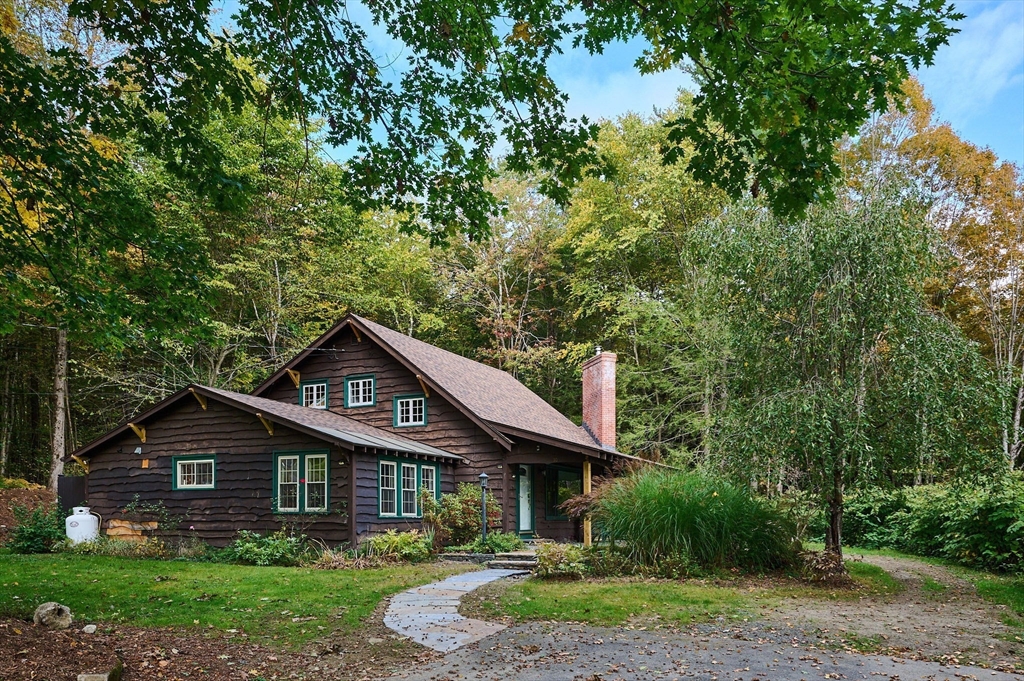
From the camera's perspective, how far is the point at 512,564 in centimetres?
1552

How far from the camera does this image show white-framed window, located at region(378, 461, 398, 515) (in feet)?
56.9

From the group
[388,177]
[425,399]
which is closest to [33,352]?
[425,399]

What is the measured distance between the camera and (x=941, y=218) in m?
25.1

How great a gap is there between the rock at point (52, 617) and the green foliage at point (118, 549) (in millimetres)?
8562

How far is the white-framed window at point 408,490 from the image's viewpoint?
18163 millimetres

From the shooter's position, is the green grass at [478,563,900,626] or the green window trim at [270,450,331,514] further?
the green window trim at [270,450,331,514]

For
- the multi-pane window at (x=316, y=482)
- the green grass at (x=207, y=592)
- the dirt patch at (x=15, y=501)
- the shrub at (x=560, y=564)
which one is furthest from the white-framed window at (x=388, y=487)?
the dirt patch at (x=15, y=501)

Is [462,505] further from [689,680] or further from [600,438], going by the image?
[689,680]

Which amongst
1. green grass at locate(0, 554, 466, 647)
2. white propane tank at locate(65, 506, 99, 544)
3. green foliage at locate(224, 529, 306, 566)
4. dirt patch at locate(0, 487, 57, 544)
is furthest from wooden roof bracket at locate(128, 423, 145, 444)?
green foliage at locate(224, 529, 306, 566)

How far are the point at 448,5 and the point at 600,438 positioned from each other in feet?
60.4

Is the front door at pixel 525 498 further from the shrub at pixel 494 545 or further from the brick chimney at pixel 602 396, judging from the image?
the brick chimney at pixel 602 396

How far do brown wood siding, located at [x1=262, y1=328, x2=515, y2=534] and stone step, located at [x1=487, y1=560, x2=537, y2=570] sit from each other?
3624 millimetres

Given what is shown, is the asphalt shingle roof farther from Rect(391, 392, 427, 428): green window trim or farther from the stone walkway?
the stone walkway

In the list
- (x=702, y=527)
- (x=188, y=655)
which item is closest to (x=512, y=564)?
(x=702, y=527)
